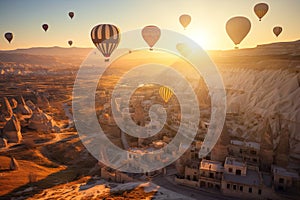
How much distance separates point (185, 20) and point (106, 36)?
57.9 feet

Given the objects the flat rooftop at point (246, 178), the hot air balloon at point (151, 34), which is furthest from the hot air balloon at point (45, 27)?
the flat rooftop at point (246, 178)

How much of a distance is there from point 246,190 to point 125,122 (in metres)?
25.8

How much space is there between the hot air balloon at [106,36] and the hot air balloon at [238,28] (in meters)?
17.4

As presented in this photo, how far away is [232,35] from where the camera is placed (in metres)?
42.4

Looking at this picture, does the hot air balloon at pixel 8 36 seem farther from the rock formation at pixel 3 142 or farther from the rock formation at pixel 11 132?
the rock formation at pixel 3 142

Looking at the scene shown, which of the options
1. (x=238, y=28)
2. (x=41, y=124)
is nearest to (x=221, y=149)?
(x=238, y=28)

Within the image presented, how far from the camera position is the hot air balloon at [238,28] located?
40.8m

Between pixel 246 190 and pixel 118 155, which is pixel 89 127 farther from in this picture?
pixel 246 190

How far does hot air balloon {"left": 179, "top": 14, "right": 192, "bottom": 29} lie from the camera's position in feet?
170

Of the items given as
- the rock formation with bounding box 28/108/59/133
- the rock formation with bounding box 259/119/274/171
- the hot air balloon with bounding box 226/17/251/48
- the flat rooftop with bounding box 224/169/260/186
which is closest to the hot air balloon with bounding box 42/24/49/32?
the rock formation with bounding box 28/108/59/133

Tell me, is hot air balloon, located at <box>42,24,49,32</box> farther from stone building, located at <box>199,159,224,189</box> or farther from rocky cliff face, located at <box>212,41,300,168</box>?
stone building, located at <box>199,159,224,189</box>

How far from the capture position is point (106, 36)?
41.8 meters

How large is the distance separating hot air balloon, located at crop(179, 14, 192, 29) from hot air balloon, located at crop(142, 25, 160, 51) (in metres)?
8.78

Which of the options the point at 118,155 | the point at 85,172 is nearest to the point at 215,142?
the point at 118,155
